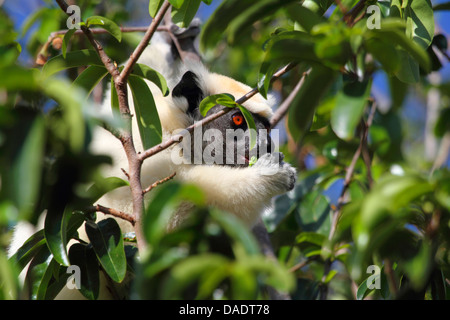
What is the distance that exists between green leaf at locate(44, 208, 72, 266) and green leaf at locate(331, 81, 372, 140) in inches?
41.5

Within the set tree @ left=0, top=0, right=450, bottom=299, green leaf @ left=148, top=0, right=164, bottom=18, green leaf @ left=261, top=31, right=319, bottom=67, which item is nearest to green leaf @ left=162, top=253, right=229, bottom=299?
tree @ left=0, top=0, right=450, bottom=299

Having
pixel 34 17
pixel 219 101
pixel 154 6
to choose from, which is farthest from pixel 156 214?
pixel 34 17

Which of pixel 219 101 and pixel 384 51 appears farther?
pixel 219 101

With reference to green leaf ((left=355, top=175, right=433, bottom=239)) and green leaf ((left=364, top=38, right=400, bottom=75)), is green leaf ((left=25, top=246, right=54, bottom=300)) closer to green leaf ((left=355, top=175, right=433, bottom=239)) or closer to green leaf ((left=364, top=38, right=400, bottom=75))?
green leaf ((left=355, top=175, right=433, bottom=239))

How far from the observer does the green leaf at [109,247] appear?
6.66 feet

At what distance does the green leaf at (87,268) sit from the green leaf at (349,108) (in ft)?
4.15

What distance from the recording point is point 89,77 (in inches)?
90.4

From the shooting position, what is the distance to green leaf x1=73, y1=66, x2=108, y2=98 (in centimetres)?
228

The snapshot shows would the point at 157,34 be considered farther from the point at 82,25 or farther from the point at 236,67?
the point at 82,25

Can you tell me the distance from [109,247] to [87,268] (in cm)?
17

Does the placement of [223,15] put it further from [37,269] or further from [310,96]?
[37,269]

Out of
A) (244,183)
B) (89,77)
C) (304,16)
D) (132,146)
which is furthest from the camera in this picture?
(244,183)

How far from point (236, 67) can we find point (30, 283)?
406 cm

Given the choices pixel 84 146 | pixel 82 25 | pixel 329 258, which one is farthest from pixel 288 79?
pixel 84 146
